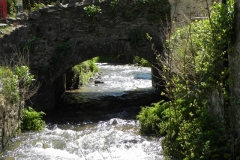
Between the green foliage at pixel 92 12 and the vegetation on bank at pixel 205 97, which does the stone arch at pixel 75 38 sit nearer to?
the green foliage at pixel 92 12

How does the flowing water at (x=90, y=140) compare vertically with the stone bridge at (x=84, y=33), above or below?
below

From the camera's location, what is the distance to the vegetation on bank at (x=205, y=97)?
21.1 feet

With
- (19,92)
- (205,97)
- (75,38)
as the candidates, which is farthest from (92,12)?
(205,97)

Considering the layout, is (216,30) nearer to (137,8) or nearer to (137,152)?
(137,152)

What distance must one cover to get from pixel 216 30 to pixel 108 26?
21.7ft

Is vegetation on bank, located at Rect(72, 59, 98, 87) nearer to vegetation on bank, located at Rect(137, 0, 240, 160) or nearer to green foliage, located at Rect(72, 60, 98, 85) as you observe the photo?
green foliage, located at Rect(72, 60, 98, 85)

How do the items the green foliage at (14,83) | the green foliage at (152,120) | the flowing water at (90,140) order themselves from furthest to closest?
1. the green foliage at (152,120)
2. the green foliage at (14,83)
3. the flowing water at (90,140)

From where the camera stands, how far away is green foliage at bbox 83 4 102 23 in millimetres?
12672

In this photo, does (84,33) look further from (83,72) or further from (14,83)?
(83,72)

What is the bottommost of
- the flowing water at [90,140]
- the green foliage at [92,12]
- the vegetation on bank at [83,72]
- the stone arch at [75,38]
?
the flowing water at [90,140]

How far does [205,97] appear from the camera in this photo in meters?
7.63

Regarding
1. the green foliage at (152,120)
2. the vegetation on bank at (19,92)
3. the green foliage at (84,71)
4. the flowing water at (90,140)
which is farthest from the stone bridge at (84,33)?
the green foliage at (84,71)

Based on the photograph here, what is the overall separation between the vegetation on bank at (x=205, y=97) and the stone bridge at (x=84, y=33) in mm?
4899

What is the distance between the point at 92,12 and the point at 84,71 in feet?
25.5
